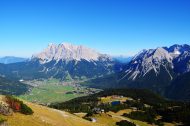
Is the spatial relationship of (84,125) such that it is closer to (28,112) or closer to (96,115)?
(28,112)

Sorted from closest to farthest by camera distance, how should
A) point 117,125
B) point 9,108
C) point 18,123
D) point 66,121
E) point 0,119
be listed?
1. point 0,119
2. point 18,123
3. point 9,108
4. point 66,121
5. point 117,125

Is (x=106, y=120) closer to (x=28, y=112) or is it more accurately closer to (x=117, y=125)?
(x=117, y=125)

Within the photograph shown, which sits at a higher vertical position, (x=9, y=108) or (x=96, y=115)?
(x=9, y=108)

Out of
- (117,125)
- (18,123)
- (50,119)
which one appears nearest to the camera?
(18,123)

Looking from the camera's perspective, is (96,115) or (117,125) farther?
(96,115)

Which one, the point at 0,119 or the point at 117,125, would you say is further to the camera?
the point at 117,125

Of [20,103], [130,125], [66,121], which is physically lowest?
[130,125]

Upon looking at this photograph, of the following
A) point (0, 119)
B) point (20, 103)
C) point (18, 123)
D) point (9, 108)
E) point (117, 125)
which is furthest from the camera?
point (117, 125)

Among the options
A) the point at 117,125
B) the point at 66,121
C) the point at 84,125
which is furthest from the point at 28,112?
the point at 117,125

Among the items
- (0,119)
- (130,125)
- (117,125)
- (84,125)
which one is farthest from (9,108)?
(130,125)
